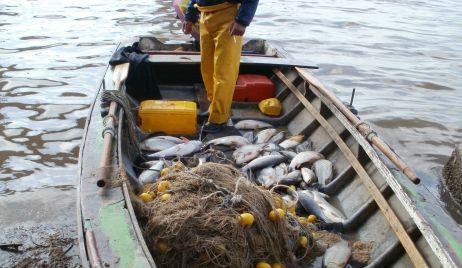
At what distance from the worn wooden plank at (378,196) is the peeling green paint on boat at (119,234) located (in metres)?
1.91

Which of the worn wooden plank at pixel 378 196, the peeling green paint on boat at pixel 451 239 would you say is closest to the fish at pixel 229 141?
the worn wooden plank at pixel 378 196

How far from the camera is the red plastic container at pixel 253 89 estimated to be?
6477 millimetres

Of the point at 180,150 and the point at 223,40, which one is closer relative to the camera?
the point at 180,150

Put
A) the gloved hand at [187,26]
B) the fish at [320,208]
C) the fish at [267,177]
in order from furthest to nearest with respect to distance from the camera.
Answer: the gloved hand at [187,26], the fish at [267,177], the fish at [320,208]

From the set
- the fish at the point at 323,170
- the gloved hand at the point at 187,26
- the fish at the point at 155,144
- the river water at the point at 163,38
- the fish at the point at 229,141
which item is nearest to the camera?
the fish at the point at 323,170

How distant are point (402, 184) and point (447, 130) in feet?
16.1

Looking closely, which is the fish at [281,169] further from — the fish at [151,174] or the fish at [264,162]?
the fish at [151,174]

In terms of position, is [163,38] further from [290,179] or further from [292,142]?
[290,179]

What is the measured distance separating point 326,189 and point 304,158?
46cm

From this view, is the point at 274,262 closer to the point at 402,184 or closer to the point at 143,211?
the point at 143,211

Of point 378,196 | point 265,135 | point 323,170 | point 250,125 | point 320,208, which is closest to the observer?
point 378,196

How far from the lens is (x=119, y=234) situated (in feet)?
8.96

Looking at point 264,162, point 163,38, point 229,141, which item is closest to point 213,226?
point 264,162

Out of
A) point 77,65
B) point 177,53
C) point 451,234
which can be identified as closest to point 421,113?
point 177,53
